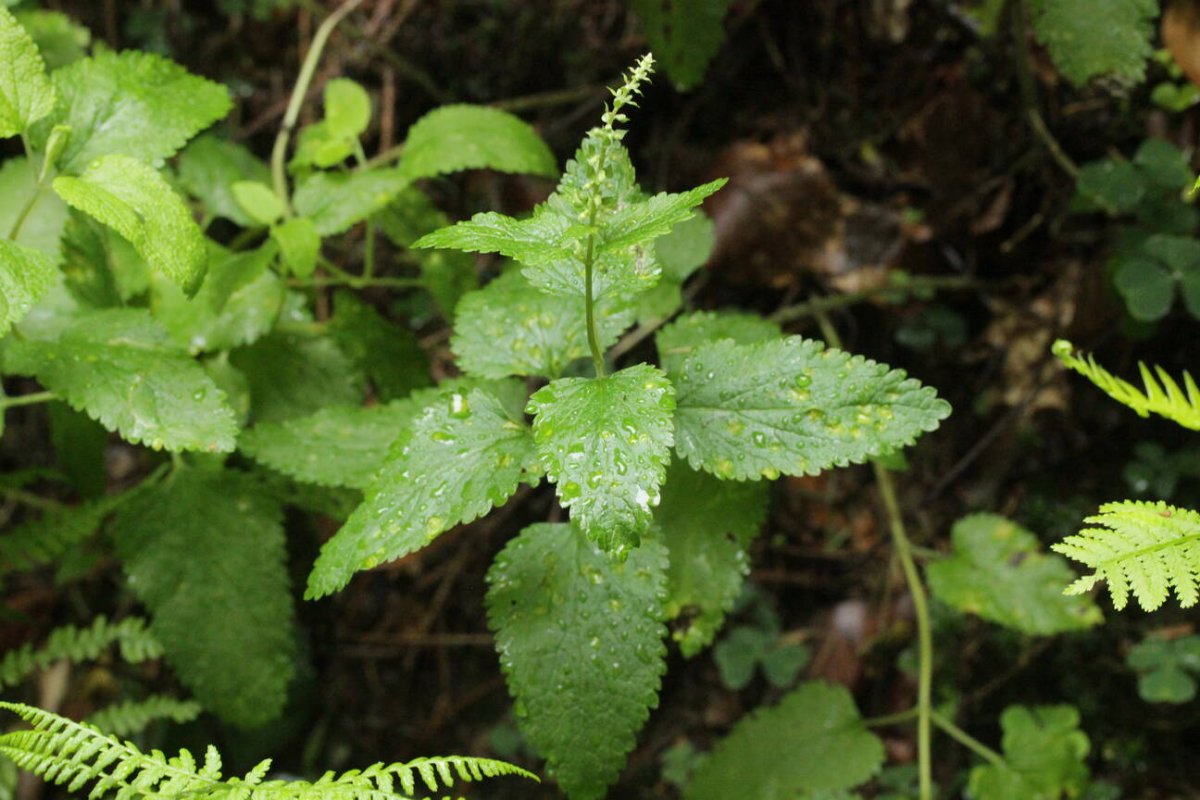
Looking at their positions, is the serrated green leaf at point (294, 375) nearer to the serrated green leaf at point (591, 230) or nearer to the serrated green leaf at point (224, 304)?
the serrated green leaf at point (224, 304)

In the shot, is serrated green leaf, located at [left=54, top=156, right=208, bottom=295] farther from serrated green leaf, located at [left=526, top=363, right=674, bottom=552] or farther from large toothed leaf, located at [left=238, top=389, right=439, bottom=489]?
serrated green leaf, located at [left=526, top=363, right=674, bottom=552]

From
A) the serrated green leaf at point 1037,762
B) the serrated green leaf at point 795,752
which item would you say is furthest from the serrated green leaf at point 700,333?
the serrated green leaf at point 1037,762

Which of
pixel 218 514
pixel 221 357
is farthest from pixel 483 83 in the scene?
pixel 218 514

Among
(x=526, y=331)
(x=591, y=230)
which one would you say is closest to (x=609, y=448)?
(x=591, y=230)

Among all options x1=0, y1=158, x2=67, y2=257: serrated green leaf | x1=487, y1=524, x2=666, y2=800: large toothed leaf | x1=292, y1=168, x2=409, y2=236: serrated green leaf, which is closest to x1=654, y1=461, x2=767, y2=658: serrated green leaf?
x1=487, y1=524, x2=666, y2=800: large toothed leaf

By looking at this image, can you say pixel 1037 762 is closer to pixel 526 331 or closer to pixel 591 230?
pixel 526 331

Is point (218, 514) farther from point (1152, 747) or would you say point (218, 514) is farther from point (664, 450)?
point (1152, 747)
